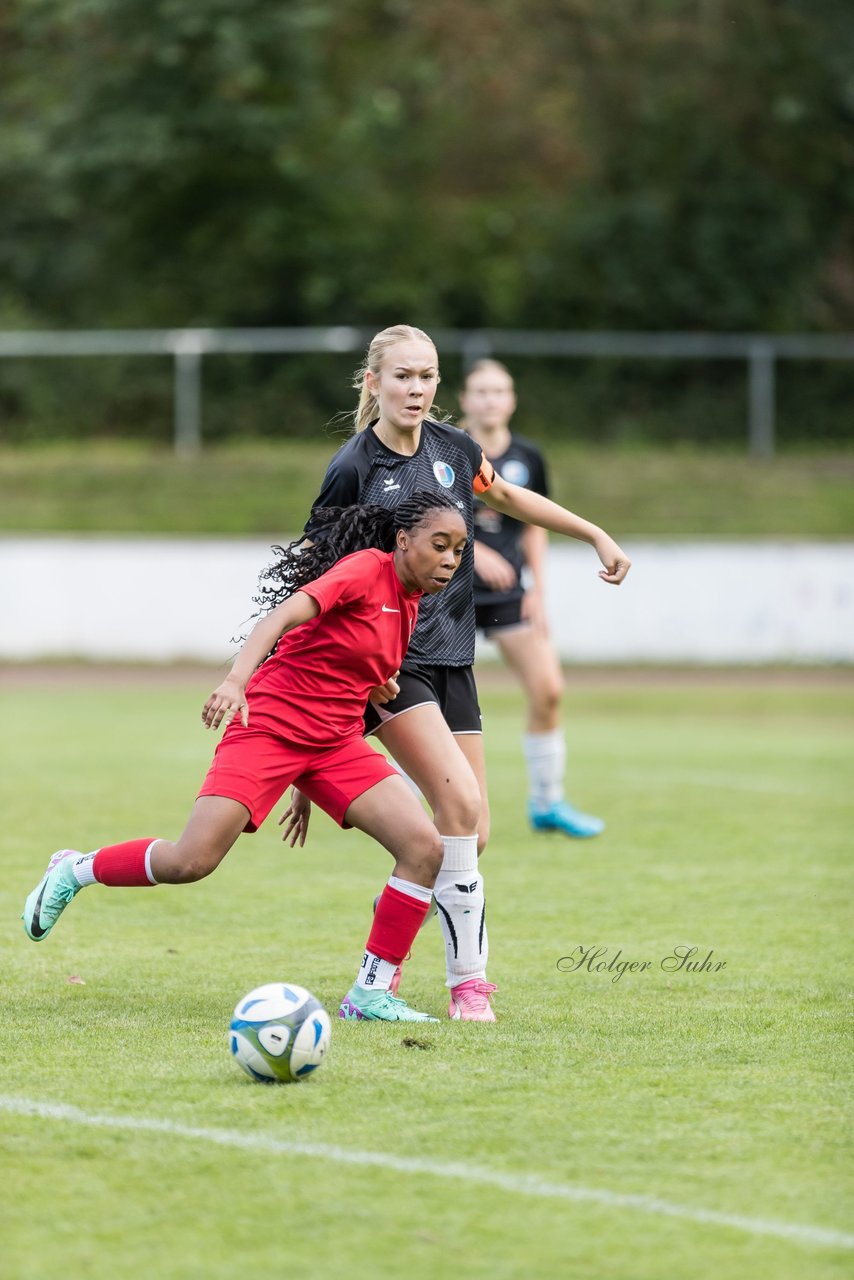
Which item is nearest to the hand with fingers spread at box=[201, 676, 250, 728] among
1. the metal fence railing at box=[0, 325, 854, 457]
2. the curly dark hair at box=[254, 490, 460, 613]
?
the curly dark hair at box=[254, 490, 460, 613]

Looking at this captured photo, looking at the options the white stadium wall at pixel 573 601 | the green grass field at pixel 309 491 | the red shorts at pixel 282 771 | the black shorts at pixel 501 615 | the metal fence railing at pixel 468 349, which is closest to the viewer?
the red shorts at pixel 282 771

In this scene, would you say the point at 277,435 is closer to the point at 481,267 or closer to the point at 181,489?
the point at 181,489

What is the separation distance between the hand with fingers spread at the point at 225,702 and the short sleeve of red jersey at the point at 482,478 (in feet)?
4.05

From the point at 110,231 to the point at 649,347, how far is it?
34.5 feet

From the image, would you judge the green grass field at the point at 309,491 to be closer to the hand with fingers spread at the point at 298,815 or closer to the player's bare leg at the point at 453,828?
the hand with fingers spread at the point at 298,815

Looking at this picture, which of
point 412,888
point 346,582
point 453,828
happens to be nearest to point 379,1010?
point 412,888

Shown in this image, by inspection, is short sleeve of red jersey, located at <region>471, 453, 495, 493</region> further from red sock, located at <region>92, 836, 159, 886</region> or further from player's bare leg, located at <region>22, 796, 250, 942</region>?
red sock, located at <region>92, 836, 159, 886</region>

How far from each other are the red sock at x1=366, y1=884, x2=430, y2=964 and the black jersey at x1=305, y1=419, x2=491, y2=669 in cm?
76

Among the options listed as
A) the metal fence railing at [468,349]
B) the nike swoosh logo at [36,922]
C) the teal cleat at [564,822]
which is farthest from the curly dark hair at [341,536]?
the metal fence railing at [468,349]

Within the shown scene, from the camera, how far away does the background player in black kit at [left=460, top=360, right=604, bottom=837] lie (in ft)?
29.6

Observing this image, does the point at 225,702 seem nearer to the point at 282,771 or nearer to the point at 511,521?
the point at 282,771

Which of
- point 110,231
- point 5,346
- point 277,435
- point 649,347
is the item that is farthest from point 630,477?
point 110,231

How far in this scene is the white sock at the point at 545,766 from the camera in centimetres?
922

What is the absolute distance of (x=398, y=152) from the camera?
31.2 m
